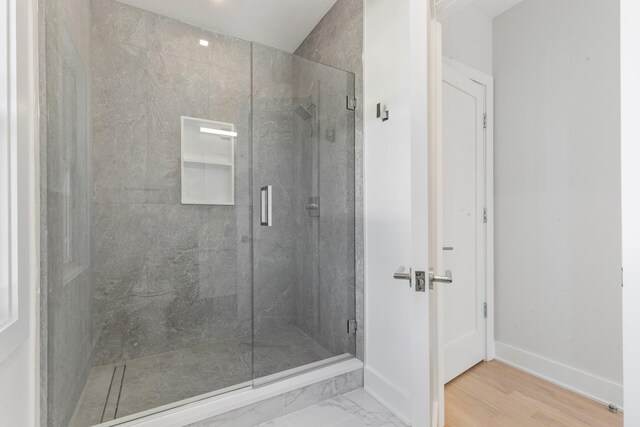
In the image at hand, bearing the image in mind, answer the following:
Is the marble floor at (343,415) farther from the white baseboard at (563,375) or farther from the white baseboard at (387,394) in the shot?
the white baseboard at (563,375)

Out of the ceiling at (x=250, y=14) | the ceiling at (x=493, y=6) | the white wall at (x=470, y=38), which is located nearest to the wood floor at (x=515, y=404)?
the white wall at (x=470, y=38)

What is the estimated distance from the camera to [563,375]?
74.4 inches

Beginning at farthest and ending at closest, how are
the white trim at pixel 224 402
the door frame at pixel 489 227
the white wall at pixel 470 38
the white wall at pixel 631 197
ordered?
the door frame at pixel 489 227 → the white wall at pixel 470 38 → the white trim at pixel 224 402 → the white wall at pixel 631 197

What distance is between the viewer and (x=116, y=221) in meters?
2.05

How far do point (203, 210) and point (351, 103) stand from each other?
1.42 metres

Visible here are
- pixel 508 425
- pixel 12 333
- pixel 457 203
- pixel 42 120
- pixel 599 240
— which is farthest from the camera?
pixel 457 203

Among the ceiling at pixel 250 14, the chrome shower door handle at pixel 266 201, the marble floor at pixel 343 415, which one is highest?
the ceiling at pixel 250 14

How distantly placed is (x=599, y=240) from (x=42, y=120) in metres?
2.90

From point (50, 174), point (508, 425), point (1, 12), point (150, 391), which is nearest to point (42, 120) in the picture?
point (50, 174)

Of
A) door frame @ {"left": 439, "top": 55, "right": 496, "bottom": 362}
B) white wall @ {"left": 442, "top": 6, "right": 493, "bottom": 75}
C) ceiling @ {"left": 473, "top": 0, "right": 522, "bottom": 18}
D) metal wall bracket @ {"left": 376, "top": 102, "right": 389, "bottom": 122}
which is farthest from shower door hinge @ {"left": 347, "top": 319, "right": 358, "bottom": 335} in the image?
ceiling @ {"left": 473, "top": 0, "right": 522, "bottom": 18}

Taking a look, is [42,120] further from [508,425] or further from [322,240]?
[508,425]

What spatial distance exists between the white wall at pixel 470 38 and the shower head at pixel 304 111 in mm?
960

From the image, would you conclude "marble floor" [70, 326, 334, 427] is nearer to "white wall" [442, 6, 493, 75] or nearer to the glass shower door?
the glass shower door

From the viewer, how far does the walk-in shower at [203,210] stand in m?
1.87
